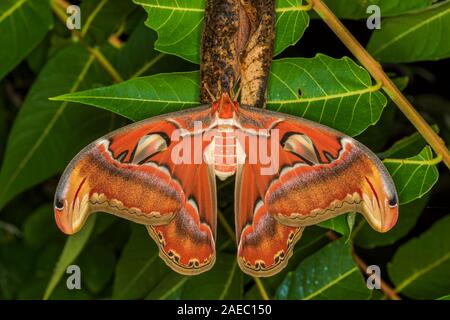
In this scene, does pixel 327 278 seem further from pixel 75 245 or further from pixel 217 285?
pixel 75 245

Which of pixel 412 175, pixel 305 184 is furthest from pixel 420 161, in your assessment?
pixel 305 184

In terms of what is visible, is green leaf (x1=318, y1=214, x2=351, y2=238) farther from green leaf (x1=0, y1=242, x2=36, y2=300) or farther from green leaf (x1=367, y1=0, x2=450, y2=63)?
green leaf (x1=0, y1=242, x2=36, y2=300)

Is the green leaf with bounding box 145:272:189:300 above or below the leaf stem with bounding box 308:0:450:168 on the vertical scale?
below

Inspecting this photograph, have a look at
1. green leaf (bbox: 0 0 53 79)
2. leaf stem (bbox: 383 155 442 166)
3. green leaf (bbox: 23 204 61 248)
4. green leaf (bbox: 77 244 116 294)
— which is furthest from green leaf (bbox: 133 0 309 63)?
green leaf (bbox: 23 204 61 248)

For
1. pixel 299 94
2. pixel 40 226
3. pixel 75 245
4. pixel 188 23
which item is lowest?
pixel 40 226

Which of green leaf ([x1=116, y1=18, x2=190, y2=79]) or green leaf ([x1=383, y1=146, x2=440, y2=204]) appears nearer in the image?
green leaf ([x1=383, y1=146, x2=440, y2=204])

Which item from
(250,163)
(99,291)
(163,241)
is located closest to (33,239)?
(99,291)

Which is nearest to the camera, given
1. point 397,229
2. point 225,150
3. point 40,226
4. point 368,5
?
point 225,150
